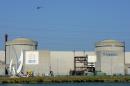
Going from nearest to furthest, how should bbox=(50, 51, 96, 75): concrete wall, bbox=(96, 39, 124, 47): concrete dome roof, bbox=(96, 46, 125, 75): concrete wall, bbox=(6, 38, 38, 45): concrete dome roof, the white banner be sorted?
bbox=(96, 46, 125, 75): concrete wall
the white banner
bbox=(96, 39, 124, 47): concrete dome roof
bbox=(50, 51, 96, 75): concrete wall
bbox=(6, 38, 38, 45): concrete dome roof

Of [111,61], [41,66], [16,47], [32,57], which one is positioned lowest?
[41,66]

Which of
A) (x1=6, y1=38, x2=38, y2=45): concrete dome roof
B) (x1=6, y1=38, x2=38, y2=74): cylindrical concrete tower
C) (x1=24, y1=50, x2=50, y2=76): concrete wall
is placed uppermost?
(x1=6, y1=38, x2=38, y2=45): concrete dome roof

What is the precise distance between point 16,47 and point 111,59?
21361mm

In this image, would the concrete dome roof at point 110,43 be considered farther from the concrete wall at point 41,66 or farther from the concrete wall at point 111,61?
the concrete wall at point 41,66

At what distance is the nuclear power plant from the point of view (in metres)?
98.8

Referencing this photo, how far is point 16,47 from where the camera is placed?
104 meters

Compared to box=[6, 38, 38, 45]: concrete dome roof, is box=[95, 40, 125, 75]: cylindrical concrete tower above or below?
below

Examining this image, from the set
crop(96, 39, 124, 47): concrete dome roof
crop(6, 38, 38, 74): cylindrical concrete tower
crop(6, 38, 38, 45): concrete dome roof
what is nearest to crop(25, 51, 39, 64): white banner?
crop(6, 38, 38, 74): cylindrical concrete tower

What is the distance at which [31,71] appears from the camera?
97.8 m

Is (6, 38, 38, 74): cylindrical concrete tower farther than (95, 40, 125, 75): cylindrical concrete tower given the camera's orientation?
Yes

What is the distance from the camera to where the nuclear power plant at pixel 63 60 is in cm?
9875

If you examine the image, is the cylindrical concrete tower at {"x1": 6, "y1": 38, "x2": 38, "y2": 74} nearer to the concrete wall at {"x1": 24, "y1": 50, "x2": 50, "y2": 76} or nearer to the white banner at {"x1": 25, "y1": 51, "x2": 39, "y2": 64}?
the white banner at {"x1": 25, "y1": 51, "x2": 39, "y2": 64}

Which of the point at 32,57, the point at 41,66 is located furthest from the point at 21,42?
the point at 41,66

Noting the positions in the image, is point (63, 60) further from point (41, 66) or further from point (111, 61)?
point (111, 61)
